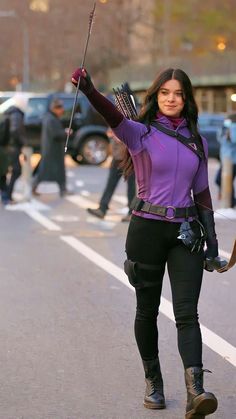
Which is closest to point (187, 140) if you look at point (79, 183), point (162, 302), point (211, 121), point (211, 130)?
point (162, 302)

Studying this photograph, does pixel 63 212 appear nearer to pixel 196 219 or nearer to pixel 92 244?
pixel 92 244

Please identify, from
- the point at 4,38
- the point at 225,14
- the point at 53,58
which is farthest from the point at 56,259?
the point at 4,38

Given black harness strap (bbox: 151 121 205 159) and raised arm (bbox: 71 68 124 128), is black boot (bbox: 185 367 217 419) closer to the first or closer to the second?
black harness strap (bbox: 151 121 205 159)

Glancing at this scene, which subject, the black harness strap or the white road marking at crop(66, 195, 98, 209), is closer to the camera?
the black harness strap

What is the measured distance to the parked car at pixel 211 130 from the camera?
96.3 feet

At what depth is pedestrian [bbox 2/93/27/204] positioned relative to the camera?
16703 millimetres

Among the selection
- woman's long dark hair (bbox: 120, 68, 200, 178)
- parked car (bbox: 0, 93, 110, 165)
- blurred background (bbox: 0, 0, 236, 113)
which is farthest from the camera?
blurred background (bbox: 0, 0, 236, 113)

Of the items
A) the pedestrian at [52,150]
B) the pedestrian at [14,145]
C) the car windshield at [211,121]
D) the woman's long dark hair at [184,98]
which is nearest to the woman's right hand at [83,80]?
the woman's long dark hair at [184,98]

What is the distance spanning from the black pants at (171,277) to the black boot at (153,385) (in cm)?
17

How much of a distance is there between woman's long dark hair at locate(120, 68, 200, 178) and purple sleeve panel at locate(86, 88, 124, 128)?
288 millimetres

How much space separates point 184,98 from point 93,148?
22411mm

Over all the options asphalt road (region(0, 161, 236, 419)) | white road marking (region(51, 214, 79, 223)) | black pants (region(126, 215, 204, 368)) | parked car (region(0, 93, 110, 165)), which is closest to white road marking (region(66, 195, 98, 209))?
white road marking (region(51, 214, 79, 223))

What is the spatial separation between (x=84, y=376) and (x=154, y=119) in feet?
5.43

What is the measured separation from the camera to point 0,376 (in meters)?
5.89
